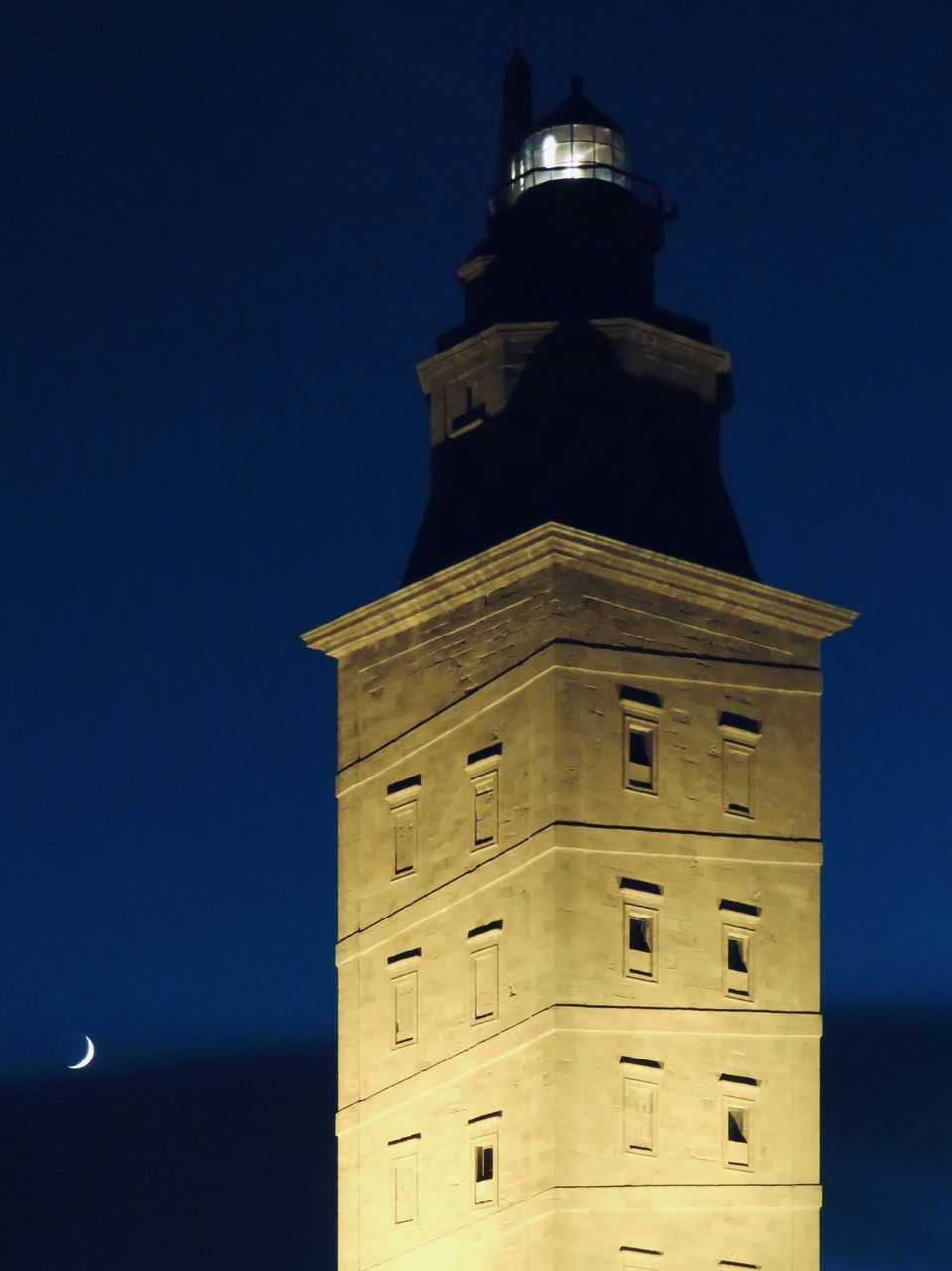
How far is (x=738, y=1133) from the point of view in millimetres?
63500

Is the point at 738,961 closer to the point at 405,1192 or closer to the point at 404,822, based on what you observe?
the point at 404,822

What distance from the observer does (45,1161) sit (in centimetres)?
8556

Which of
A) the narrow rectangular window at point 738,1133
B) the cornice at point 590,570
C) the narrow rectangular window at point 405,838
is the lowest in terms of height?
the narrow rectangular window at point 738,1133

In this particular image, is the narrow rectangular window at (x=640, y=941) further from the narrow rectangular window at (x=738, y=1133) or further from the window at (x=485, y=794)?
the window at (x=485, y=794)

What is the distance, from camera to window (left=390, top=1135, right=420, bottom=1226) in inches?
2525

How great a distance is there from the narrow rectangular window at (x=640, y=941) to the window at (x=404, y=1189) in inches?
197

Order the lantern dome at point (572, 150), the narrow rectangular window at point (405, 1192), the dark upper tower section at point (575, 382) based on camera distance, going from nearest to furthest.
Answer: the narrow rectangular window at point (405, 1192) → the dark upper tower section at point (575, 382) → the lantern dome at point (572, 150)

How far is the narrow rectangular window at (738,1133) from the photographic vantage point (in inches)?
2493

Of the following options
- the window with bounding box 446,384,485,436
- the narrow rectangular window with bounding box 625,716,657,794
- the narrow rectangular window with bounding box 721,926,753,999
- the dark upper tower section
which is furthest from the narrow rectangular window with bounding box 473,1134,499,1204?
the window with bounding box 446,384,485,436

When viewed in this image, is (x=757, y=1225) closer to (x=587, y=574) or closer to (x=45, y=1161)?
(x=587, y=574)

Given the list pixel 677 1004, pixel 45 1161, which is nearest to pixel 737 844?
pixel 677 1004

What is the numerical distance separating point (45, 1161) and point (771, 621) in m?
27.2

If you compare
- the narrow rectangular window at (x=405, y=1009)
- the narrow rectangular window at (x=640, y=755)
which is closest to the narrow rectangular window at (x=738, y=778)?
the narrow rectangular window at (x=640, y=755)

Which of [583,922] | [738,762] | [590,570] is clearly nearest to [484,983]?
[583,922]
